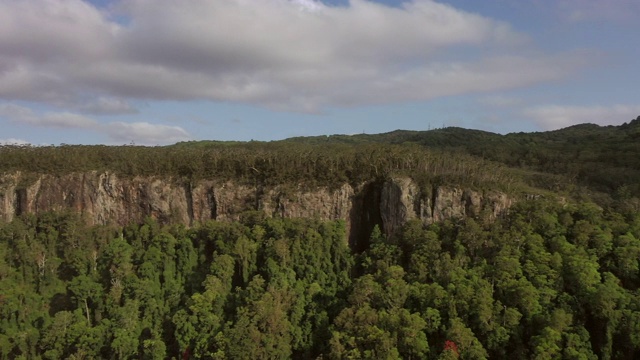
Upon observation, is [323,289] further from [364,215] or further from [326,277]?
[364,215]

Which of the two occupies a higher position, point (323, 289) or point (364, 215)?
point (364, 215)

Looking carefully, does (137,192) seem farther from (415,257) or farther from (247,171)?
(415,257)

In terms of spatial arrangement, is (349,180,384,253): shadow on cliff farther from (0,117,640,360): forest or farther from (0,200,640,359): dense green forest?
(0,200,640,359): dense green forest

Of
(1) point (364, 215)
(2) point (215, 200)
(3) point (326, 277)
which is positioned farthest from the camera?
(2) point (215, 200)

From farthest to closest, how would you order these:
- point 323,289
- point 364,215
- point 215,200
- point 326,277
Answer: point 215,200, point 364,215, point 326,277, point 323,289

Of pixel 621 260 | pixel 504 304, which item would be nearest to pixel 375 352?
pixel 504 304

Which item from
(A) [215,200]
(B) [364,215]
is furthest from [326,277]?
(A) [215,200]
